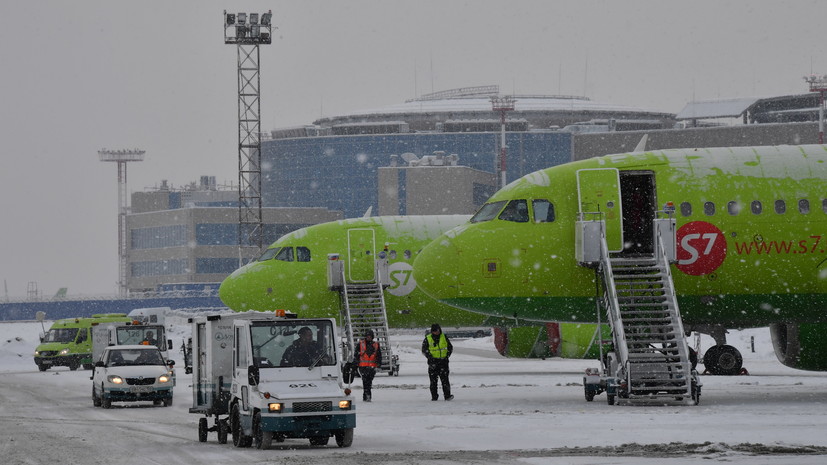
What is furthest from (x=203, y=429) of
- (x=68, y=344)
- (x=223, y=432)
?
(x=68, y=344)

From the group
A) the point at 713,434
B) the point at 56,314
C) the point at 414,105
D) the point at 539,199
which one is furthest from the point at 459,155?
the point at 713,434

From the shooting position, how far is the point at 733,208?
30.8 meters

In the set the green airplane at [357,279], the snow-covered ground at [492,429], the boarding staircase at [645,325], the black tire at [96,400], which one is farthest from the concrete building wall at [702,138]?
the boarding staircase at [645,325]

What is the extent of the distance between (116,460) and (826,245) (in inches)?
709

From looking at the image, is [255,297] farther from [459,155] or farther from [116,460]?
[459,155]

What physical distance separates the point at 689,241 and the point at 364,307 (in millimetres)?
16775

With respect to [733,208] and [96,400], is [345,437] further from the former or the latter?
[96,400]

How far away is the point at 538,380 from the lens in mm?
41531

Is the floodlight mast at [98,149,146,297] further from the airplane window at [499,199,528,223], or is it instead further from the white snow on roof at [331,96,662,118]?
the airplane window at [499,199,528,223]

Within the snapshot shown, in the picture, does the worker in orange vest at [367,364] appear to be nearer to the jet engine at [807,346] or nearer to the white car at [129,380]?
the white car at [129,380]

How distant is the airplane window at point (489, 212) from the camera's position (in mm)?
32156

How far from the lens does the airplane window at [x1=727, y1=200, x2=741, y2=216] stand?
3083cm

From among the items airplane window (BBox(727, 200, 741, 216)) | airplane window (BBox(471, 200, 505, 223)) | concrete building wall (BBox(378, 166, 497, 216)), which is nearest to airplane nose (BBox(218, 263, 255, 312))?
airplane window (BBox(471, 200, 505, 223))

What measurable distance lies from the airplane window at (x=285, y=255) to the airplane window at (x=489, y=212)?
14.1m
